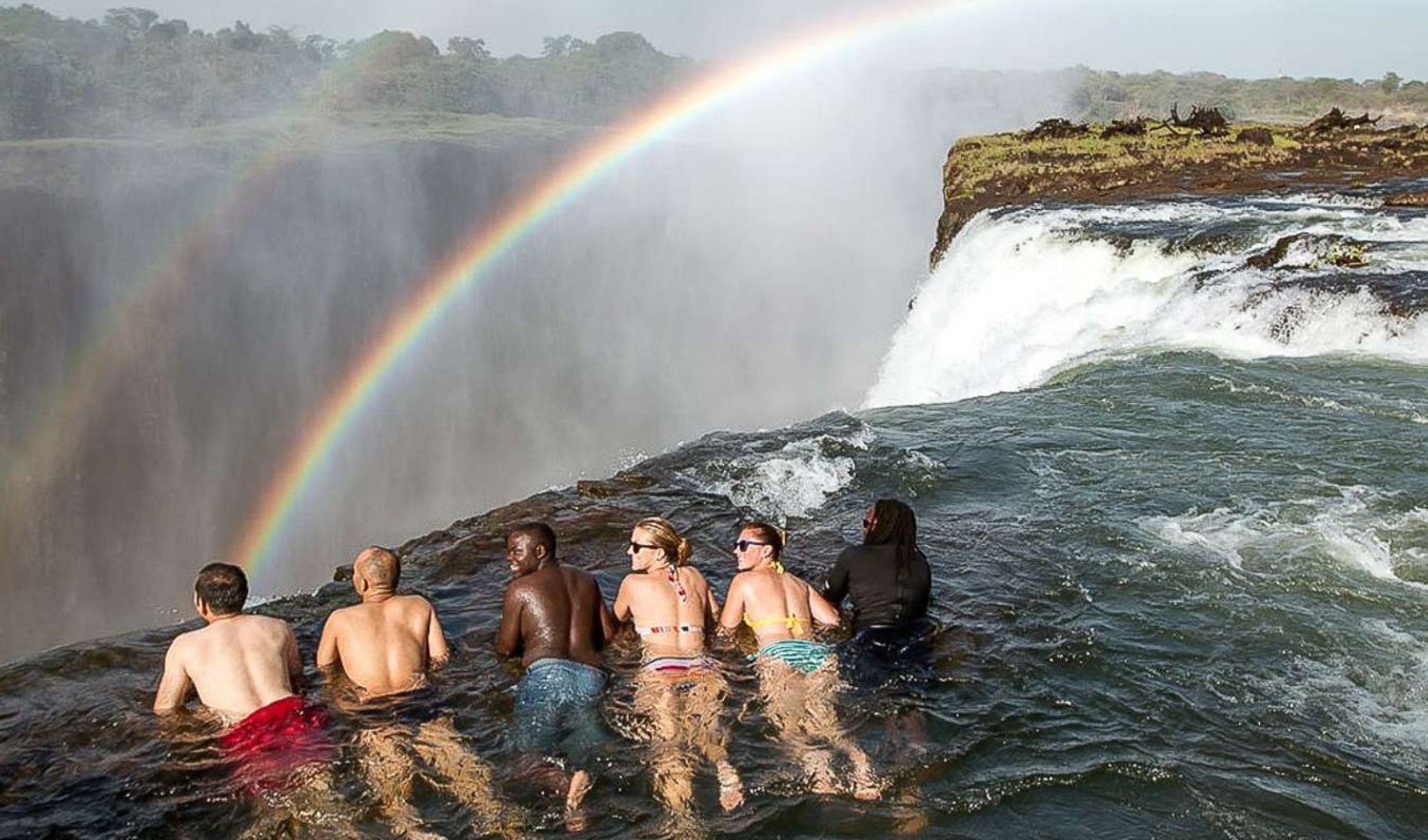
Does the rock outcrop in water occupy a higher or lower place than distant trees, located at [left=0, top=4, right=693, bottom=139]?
lower

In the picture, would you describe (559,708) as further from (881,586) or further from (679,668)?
(881,586)

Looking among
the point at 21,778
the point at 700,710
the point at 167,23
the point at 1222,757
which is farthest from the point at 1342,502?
the point at 167,23

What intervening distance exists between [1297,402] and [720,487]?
7.01 metres

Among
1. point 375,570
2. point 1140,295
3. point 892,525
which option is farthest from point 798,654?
point 1140,295

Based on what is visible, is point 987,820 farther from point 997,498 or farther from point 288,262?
point 288,262

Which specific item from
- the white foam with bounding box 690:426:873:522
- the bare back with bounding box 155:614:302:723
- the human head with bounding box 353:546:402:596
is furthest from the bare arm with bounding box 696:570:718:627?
the white foam with bounding box 690:426:873:522

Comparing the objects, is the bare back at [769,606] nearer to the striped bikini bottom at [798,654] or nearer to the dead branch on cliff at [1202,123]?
the striped bikini bottom at [798,654]

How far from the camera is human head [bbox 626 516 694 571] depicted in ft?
21.1

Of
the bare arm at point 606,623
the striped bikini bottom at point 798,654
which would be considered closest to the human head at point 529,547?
the bare arm at point 606,623

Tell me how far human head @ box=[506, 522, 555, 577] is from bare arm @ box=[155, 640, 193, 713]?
1.83 m

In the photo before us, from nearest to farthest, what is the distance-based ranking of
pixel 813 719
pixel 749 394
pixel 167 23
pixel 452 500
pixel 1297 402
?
pixel 813 719 < pixel 1297 402 < pixel 452 500 < pixel 749 394 < pixel 167 23

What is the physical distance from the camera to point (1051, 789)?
16.2 feet

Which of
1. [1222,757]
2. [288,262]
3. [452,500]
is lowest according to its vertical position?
[452,500]

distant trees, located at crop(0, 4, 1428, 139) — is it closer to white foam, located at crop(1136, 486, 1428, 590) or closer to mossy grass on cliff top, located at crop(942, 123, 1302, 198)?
mossy grass on cliff top, located at crop(942, 123, 1302, 198)
